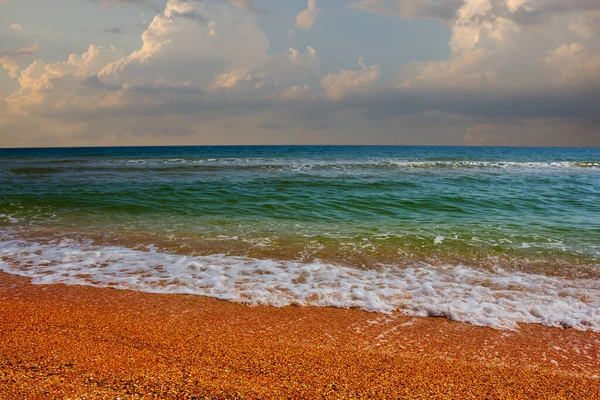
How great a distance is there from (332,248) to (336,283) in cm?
227

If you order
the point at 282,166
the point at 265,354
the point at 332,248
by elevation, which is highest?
the point at 282,166

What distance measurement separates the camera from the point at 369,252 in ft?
28.4

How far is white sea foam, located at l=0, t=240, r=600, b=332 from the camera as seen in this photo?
564cm

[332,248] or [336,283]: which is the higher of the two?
[332,248]

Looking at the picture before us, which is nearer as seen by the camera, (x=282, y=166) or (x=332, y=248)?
(x=332, y=248)

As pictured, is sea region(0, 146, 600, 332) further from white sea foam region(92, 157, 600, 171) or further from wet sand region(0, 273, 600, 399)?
white sea foam region(92, 157, 600, 171)

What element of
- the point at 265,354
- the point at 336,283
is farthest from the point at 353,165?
the point at 265,354

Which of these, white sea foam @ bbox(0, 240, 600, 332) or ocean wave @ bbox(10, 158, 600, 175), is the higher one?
ocean wave @ bbox(10, 158, 600, 175)

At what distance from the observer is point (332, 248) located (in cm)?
895

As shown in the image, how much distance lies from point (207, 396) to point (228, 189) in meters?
15.5

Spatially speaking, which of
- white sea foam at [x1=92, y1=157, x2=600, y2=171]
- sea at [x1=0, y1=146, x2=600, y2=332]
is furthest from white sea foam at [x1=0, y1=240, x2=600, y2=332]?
white sea foam at [x1=92, y1=157, x2=600, y2=171]

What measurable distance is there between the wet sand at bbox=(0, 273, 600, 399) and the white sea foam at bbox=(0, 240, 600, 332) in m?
0.40

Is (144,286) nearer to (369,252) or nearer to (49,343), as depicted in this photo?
(49,343)

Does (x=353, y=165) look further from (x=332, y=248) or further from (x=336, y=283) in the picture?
(x=336, y=283)
